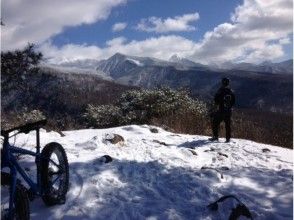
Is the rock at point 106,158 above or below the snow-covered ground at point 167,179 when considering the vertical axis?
above

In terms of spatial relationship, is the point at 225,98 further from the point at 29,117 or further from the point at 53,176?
the point at 29,117

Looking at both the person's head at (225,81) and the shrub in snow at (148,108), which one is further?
the shrub in snow at (148,108)

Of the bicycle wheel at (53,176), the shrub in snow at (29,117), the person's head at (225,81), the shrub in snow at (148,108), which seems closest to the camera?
the bicycle wheel at (53,176)

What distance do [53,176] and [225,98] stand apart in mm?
6793

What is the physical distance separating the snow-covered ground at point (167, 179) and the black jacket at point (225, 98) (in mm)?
1367

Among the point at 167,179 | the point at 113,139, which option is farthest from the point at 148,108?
the point at 167,179

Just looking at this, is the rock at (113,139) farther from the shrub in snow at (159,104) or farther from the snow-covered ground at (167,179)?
the shrub in snow at (159,104)

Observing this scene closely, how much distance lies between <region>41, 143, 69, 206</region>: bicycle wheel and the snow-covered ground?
0.54ft

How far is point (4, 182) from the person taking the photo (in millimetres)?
5121

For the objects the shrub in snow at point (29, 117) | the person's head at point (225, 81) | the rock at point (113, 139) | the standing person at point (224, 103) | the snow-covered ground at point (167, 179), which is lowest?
the snow-covered ground at point (167, 179)

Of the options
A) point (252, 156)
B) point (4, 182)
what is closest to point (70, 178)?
point (4, 182)

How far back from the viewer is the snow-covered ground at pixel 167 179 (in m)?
6.29

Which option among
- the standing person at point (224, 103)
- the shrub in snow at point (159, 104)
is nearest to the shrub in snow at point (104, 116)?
the shrub in snow at point (159, 104)

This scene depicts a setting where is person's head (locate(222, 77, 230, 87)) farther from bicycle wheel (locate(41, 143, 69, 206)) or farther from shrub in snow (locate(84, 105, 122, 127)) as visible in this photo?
shrub in snow (locate(84, 105, 122, 127))
